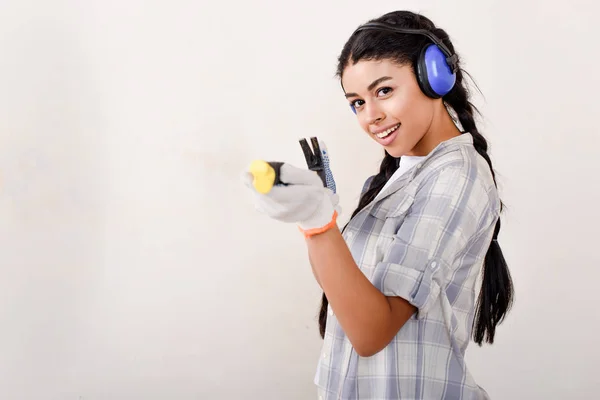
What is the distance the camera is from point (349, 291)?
0.90 meters

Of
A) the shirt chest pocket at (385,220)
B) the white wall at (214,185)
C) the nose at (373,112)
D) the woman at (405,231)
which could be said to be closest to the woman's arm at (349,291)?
the woman at (405,231)

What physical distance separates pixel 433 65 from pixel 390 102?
0.10 meters

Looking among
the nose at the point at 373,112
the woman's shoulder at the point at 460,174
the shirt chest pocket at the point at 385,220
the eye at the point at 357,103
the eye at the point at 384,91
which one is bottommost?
the shirt chest pocket at the point at 385,220

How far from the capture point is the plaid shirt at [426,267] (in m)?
0.97

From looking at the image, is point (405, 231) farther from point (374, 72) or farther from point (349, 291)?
point (374, 72)

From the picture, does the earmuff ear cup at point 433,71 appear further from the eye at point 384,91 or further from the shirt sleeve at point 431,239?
the shirt sleeve at point 431,239

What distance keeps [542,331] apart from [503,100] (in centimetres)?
78

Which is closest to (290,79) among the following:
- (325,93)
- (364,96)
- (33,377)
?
(325,93)

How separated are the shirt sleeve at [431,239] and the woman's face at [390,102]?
0.15 m

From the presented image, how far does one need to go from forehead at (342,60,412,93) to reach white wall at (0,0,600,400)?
2.54ft

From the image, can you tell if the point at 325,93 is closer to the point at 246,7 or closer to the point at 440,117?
the point at 246,7

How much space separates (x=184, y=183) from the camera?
6.02 feet

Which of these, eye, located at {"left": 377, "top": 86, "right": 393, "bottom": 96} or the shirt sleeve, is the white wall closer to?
eye, located at {"left": 377, "top": 86, "right": 393, "bottom": 96}

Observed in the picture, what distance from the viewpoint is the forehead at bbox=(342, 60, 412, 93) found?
42.9 inches
